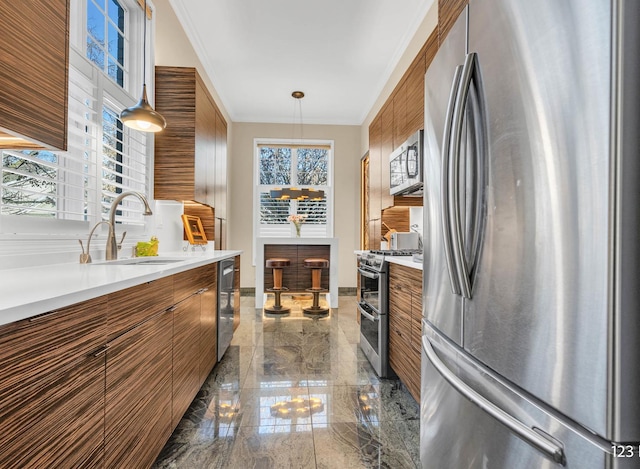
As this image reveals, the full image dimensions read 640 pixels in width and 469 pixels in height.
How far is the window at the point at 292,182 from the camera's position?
6395 millimetres

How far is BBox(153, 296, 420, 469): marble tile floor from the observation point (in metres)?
1.61

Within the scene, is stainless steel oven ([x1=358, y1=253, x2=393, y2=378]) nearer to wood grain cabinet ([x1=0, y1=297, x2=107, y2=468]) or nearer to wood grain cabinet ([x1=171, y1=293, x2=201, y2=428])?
wood grain cabinet ([x1=171, y1=293, x2=201, y2=428])

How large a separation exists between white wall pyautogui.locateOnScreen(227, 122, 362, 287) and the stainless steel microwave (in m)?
3.07

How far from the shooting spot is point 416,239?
3.37 m

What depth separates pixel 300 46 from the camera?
401 centimetres

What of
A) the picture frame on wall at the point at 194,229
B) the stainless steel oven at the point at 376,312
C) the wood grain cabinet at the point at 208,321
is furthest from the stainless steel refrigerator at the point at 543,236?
the picture frame on wall at the point at 194,229

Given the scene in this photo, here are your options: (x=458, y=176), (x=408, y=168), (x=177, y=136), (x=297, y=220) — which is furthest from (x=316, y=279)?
(x=458, y=176)

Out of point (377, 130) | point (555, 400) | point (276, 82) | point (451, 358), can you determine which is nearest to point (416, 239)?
point (377, 130)

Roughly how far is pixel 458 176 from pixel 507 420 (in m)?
0.59

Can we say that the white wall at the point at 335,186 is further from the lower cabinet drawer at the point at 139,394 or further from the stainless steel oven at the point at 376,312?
the lower cabinet drawer at the point at 139,394

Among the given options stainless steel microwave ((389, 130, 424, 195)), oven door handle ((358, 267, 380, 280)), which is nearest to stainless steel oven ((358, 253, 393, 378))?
oven door handle ((358, 267, 380, 280))

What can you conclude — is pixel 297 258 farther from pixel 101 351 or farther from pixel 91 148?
pixel 101 351

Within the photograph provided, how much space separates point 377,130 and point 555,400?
391 centimetres

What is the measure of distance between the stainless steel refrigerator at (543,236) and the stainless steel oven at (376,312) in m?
1.52
